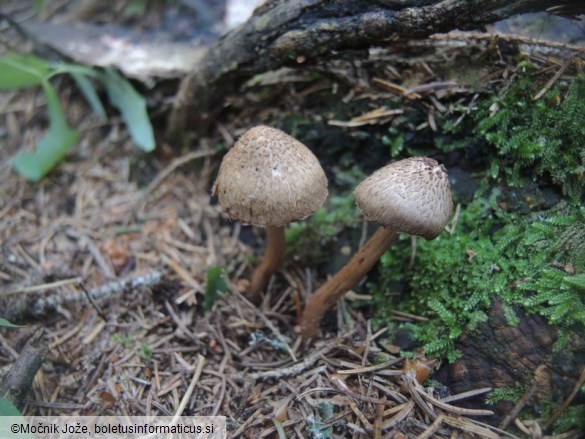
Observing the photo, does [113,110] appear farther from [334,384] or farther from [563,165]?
[563,165]

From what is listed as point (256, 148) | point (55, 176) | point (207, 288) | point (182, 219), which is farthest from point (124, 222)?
point (256, 148)

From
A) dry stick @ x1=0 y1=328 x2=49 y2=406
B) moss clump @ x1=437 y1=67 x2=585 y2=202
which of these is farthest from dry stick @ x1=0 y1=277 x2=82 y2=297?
moss clump @ x1=437 y1=67 x2=585 y2=202

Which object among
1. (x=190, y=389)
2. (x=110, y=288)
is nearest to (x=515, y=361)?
(x=190, y=389)

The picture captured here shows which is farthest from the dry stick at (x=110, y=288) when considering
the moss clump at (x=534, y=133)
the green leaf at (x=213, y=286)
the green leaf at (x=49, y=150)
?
the moss clump at (x=534, y=133)

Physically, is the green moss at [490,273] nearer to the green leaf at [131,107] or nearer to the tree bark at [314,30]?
the tree bark at [314,30]

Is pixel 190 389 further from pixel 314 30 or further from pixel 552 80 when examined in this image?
pixel 552 80
